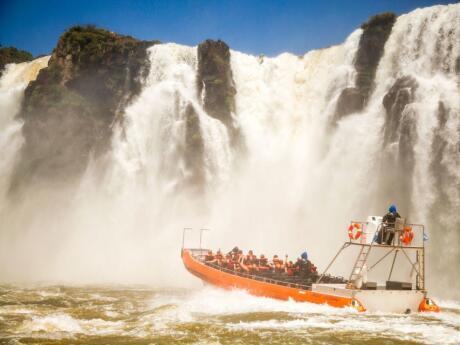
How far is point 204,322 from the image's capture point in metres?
14.3

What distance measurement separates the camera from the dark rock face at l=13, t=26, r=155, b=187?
1400 inches

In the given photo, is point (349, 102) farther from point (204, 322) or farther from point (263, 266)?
point (204, 322)

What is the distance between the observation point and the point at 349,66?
3488cm

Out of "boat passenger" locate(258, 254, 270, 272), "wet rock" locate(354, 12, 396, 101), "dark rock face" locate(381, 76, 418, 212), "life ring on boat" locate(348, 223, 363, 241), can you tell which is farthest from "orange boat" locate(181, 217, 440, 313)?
"wet rock" locate(354, 12, 396, 101)

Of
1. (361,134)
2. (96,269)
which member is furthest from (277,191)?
(96,269)

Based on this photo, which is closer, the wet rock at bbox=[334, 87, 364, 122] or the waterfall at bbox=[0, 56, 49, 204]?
the wet rock at bbox=[334, 87, 364, 122]

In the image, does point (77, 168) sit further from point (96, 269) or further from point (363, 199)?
point (363, 199)

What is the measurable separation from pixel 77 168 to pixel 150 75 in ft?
29.9

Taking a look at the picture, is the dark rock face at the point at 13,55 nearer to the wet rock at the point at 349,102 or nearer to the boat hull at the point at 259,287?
the wet rock at the point at 349,102

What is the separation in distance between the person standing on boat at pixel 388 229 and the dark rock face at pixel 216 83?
21814mm

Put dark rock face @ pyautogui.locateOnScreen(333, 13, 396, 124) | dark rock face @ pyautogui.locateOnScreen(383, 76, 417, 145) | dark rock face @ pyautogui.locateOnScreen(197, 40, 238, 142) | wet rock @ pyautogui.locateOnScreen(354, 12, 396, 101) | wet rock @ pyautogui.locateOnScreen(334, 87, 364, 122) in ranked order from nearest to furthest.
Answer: dark rock face @ pyautogui.locateOnScreen(383, 76, 417, 145) < wet rock @ pyautogui.locateOnScreen(334, 87, 364, 122) < dark rock face @ pyautogui.locateOnScreen(333, 13, 396, 124) < wet rock @ pyautogui.locateOnScreen(354, 12, 396, 101) < dark rock face @ pyautogui.locateOnScreen(197, 40, 238, 142)

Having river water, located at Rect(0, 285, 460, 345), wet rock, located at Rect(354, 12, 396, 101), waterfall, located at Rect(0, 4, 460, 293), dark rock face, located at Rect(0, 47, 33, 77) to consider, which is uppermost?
dark rock face, located at Rect(0, 47, 33, 77)

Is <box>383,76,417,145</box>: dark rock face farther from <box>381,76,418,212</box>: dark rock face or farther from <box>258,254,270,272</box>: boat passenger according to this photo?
<box>258,254,270,272</box>: boat passenger

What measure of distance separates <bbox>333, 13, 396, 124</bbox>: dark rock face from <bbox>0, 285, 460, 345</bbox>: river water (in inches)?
647
